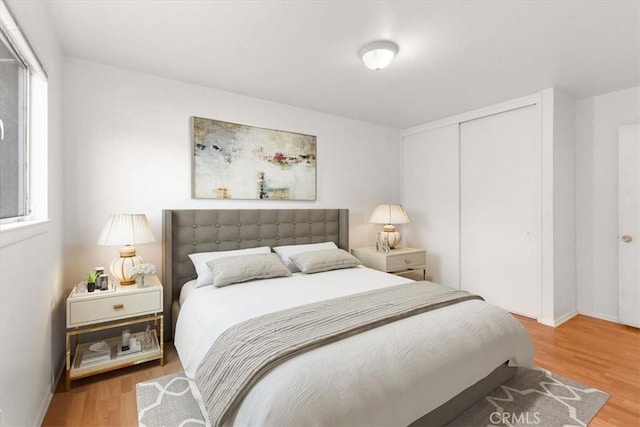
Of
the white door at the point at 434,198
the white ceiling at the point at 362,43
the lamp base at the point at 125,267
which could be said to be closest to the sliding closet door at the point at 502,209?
the white door at the point at 434,198

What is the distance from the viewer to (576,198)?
3377mm

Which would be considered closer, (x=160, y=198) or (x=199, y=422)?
(x=199, y=422)

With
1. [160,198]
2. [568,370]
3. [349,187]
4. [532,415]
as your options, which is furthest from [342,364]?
[349,187]

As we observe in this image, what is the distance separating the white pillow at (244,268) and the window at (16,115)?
120cm

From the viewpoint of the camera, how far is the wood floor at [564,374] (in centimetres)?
173

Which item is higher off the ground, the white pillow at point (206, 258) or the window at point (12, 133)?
the window at point (12, 133)

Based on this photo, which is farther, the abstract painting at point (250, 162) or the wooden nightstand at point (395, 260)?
the wooden nightstand at point (395, 260)

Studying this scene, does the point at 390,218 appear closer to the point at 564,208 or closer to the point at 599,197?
the point at 564,208

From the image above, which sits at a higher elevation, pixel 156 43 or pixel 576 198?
pixel 156 43

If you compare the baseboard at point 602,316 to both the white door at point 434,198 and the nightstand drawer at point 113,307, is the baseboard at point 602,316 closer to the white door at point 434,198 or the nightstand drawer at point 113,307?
the white door at point 434,198

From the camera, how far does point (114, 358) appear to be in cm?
214

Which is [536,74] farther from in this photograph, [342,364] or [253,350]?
[253,350]

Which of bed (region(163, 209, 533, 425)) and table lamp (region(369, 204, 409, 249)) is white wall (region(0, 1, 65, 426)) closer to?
bed (region(163, 209, 533, 425))

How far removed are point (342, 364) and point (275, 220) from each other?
2.13 meters
